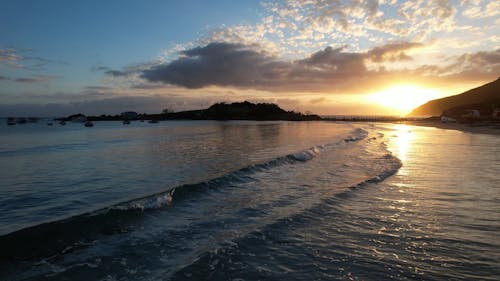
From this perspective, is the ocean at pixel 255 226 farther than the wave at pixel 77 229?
No

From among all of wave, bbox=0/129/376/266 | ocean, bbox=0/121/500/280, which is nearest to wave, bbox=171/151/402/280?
ocean, bbox=0/121/500/280

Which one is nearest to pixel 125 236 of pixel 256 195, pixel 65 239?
pixel 65 239

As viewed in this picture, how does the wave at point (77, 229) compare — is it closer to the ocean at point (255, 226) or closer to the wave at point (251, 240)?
the ocean at point (255, 226)

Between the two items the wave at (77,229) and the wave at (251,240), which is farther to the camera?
the wave at (77,229)

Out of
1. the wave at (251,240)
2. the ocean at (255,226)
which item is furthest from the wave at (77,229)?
the wave at (251,240)

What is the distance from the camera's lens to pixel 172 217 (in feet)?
34.7

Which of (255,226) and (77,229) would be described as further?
(255,226)

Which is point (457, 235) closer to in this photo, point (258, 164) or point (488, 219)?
point (488, 219)

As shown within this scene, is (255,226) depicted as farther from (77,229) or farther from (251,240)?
(77,229)

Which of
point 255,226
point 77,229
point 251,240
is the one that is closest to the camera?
point 251,240

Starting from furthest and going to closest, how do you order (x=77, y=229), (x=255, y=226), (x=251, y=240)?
(x=255, y=226) → (x=77, y=229) → (x=251, y=240)

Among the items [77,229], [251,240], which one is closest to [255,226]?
[251,240]

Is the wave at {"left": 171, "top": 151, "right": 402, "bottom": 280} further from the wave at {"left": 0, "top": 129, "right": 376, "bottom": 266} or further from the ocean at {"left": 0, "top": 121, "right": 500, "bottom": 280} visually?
the wave at {"left": 0, "top": 129, "right": 376, "bottom": 266}

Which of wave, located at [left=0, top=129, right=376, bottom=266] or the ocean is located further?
wave, located at [left=0, top=129, right=376, bottom=266]
